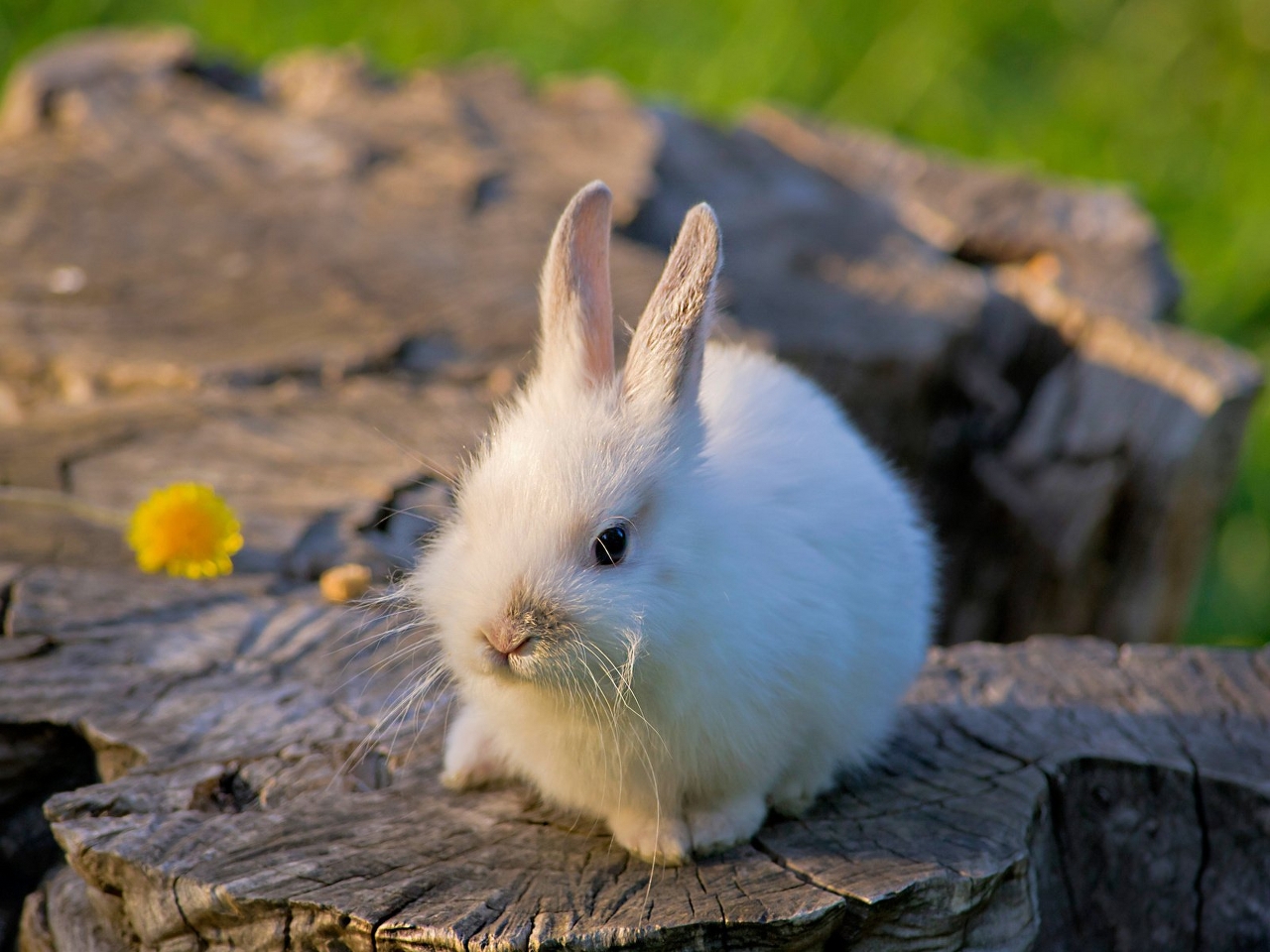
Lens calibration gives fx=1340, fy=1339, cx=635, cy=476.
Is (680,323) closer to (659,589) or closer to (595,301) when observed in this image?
(595,301)

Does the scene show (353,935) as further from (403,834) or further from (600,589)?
(600,589)

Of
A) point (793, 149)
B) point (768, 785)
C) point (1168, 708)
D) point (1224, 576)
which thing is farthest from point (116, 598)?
point (1224, 576)

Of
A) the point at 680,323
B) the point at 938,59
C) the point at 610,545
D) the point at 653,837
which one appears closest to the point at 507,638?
the point at 610,545

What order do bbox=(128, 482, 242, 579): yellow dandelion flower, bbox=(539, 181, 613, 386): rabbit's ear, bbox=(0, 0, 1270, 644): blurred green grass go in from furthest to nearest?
1. bbox=(0, 0, 1270, 644): blurred green grass
2. bbox=(128, 482, 242, 579): yellow dandelion flower
3. bbox=(539, 181, 613, 386): rabbit's ear

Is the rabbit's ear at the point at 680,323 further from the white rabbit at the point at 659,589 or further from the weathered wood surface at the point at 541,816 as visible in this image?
the weathered wood surface at the point at 541,816

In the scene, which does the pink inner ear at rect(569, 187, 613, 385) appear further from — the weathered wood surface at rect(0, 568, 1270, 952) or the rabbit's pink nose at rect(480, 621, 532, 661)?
the weathered wood surface at rect(0, 568, 1270, 952)

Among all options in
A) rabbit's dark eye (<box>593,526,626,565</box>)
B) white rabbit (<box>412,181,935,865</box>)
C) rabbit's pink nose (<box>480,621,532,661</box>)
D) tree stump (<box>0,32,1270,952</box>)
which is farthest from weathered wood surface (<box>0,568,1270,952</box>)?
rabbit's dark eye (<box>593,526,626,565</box>)

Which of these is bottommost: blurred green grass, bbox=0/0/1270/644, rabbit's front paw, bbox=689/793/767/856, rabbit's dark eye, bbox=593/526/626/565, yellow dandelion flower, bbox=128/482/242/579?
rabbit's front paw, bbox=689/793/767/856
